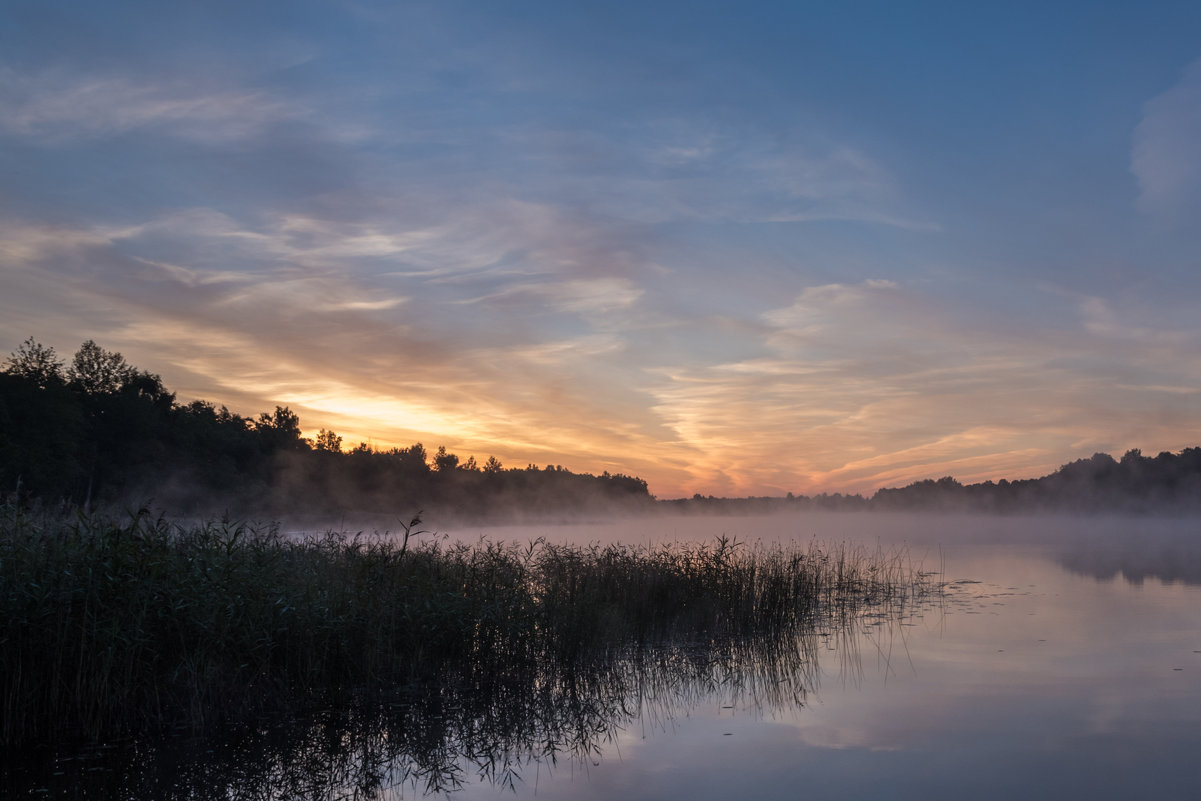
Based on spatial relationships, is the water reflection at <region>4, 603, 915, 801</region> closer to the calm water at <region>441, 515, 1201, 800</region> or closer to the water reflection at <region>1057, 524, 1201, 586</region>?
the calm water at <region>441, 515, 1201, 800</region>

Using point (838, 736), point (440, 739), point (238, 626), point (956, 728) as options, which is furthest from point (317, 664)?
point (956, 728)

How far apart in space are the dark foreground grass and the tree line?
1693 centimetres

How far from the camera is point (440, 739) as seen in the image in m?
7.83

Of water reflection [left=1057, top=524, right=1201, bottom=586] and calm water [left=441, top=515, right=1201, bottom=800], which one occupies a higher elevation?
water reflection [left=1057, top=524, right=1201, bottom=586]

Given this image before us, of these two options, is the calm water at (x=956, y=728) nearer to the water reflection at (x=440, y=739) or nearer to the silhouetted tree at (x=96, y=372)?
the water reflection at (x=440, y=739)

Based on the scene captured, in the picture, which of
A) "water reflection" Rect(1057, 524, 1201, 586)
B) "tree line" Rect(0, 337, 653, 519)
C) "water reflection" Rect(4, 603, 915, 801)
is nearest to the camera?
"water reflection" Rect(4, 603, 915, 801)

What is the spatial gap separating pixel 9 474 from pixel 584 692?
126 feet

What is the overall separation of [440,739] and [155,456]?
50.1m

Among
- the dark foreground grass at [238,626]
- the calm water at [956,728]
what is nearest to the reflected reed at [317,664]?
the dark foreground grass at [238,626]

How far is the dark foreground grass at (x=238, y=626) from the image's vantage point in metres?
7.52

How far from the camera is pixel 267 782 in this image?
6613 millimetres

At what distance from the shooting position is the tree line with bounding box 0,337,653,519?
39.8m

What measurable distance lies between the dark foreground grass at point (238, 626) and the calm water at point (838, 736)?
77 cm

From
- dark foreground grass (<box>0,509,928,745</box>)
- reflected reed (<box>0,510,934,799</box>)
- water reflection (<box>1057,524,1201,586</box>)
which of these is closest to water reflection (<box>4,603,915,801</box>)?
reflected reed (<box>0,510,934,799</box>)
